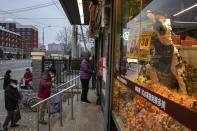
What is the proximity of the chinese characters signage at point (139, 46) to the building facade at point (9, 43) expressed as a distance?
7109 cm

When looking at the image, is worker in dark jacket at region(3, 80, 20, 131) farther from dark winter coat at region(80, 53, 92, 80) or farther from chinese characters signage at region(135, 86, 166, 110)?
chinese characters signage at region(135, 86, 166, 110)

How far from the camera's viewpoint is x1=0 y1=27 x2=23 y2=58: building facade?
6675 centimetres

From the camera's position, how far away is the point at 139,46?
79.0 inches

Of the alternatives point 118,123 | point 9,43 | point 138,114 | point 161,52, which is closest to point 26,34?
point 9,43

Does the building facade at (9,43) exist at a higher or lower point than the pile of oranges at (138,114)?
higher

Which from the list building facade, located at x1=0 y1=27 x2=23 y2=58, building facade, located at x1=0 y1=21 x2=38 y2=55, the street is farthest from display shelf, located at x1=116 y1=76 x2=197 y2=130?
building facade, located at x1=0 y1=21 x2=38 y2=55

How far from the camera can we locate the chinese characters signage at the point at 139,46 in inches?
72.1

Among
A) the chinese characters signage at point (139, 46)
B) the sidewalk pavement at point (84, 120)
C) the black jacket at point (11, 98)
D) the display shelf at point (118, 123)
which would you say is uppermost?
the chinese characters signage at point (139, 46)

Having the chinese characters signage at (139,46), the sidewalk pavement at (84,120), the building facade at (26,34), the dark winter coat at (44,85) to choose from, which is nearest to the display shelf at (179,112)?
the chinese characters signage at (139,46)

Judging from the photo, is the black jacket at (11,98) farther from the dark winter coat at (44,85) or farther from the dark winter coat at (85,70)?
the dark winter coat at (85,70)

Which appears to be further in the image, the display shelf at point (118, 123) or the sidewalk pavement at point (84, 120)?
the sidewalk pavement at point (84, 120)

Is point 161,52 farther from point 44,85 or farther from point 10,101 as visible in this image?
point 10,101

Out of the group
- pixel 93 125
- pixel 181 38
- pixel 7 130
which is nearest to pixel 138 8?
pixel 181 38

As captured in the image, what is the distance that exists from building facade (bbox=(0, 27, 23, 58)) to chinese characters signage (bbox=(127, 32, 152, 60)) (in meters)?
71.1
